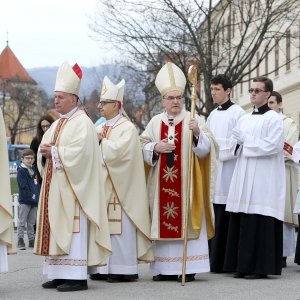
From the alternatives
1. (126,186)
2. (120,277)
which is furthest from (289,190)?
(120,277)

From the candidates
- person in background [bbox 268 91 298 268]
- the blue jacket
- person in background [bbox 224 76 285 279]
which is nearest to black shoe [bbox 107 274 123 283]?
person in background [bbox 224 76 285 279]

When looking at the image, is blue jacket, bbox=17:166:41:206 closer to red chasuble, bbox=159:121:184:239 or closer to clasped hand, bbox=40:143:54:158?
red chasuble, bbox=159:121:184:239

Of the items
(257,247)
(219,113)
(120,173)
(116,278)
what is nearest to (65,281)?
(116,278)

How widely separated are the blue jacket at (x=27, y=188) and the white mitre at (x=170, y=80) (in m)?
5.11

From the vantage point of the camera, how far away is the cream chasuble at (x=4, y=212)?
8430mm

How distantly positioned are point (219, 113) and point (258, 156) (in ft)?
3.56

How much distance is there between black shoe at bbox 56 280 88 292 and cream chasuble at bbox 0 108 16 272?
0.60 m

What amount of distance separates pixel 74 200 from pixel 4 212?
71 cm

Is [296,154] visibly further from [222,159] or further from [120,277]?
[120,277]

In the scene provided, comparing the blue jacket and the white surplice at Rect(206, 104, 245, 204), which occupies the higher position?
the white surplice at Rect(206, 104, 245, 204)

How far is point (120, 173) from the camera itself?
916 cm

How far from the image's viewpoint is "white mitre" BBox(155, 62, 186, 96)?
9.35m

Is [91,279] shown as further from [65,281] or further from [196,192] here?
[196,192]

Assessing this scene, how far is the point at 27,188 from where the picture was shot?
13.9 m
